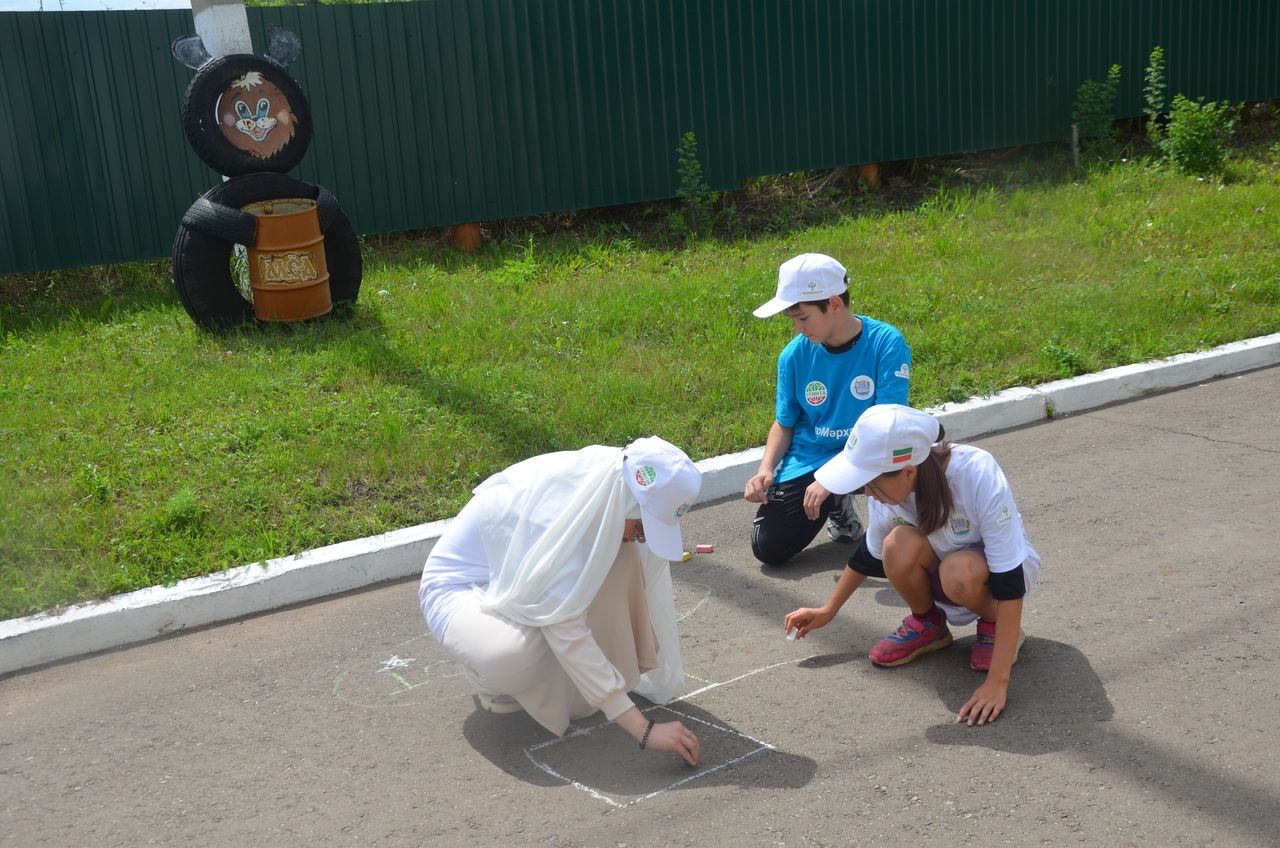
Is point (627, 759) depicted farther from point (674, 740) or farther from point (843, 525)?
point (843, 525)

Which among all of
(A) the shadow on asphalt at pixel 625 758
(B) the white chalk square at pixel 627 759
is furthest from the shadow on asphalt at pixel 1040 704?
(B) the white chalk square at pixel 627 759

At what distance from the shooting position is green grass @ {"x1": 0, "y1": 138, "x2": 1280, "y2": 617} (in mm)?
5738

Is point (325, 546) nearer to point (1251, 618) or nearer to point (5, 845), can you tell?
point (5, 845)

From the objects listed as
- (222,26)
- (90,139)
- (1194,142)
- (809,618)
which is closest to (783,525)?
(809,618)

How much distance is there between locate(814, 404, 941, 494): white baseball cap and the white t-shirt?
0.78 feet

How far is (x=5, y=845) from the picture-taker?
3650mm

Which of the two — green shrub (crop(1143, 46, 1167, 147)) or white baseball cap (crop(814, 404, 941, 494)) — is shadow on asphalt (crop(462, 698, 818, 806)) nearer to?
white baseball cap (crop(814, 404, 941, 494))

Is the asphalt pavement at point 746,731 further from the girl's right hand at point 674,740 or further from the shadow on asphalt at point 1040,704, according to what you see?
the girl's right hand at point 674,740

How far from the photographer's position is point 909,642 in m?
4.37

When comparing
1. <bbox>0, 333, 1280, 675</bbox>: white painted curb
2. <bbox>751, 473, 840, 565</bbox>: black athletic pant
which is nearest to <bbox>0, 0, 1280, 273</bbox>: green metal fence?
<bbox>0, 333, 1280, 675</bbox>: white painted curb

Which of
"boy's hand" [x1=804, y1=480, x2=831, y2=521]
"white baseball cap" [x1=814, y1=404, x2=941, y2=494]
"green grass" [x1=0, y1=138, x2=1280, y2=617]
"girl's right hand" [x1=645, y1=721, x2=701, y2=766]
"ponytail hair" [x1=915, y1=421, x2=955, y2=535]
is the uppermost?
"white baseball cap" [x1=814, y1=404, x2=941, y2=494]

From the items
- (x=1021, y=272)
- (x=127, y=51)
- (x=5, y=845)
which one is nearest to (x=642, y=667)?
(x=5, y=845)

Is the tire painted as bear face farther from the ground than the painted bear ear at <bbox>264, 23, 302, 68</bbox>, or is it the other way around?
the painted bear ear at <bbox>264, 23, 302, 68</bbox>

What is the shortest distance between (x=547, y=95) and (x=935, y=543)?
23.4ft
